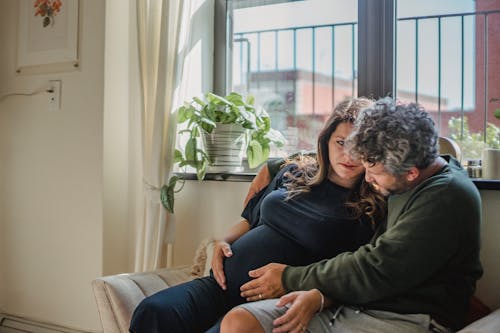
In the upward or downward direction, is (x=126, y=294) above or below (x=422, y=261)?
below

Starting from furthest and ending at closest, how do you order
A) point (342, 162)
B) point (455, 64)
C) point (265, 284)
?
point (455, 64) < point (342, 162) < point (265, 284)

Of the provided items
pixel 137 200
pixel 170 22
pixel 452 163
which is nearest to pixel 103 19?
pixel 170 22

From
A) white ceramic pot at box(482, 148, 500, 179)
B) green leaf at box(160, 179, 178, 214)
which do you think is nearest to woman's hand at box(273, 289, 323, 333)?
white ceramic pot at box(482, 148, 500, 179)

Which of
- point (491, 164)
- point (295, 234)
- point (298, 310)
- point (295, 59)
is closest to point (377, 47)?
point (295, 59)

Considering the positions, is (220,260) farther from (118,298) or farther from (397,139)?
(397,139)

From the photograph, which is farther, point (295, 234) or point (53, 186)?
point (53, 186)

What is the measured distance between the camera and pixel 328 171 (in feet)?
5.74

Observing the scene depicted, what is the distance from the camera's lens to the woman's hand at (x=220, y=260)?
5.68ft

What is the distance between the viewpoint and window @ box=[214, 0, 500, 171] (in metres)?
2.02

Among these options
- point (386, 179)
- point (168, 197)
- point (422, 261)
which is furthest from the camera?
point (168, 197)

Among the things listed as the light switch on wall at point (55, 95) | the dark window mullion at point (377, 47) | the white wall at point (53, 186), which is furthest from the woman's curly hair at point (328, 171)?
the light switch on wall at point (55, 95)

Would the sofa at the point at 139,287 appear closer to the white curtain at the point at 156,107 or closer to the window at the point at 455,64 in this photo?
the window at the point at 455,64

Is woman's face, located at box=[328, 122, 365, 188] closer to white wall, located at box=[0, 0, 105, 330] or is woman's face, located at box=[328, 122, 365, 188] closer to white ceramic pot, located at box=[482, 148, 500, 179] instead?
white ceramic pot, located at box=[482, 148, 500, 179]

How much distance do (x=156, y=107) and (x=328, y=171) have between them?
87cm
